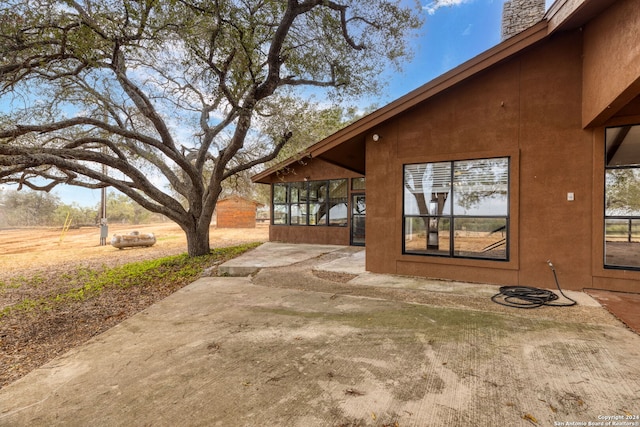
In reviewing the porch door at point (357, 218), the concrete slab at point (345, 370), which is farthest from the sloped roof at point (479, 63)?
the porch door at point (357, 218)

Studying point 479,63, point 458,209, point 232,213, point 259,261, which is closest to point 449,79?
point 479,63

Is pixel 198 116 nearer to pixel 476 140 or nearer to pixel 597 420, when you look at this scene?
pixel 476 140

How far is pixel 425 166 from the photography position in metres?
5.64

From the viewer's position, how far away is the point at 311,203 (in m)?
12.1

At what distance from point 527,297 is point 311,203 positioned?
8700mm

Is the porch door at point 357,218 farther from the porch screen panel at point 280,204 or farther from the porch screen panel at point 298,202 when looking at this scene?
the porch screen panel at point 280,204

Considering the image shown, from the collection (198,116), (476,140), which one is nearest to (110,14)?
(198,116)

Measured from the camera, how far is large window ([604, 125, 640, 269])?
14.9 feet

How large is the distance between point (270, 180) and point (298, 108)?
425 centimetres

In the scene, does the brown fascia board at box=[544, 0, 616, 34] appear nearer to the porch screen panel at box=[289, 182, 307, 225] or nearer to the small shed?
the porch screen panel at box=[289, 182, 307, 225]

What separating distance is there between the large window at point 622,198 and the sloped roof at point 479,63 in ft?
5.75

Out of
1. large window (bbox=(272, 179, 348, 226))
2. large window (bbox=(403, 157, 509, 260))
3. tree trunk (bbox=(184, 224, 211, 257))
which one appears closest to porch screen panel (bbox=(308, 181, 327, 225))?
large window (bbox=(272, 179, 348, 226))

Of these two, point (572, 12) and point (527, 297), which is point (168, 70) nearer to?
point (572, 12)

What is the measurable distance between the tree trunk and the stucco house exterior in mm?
5408
